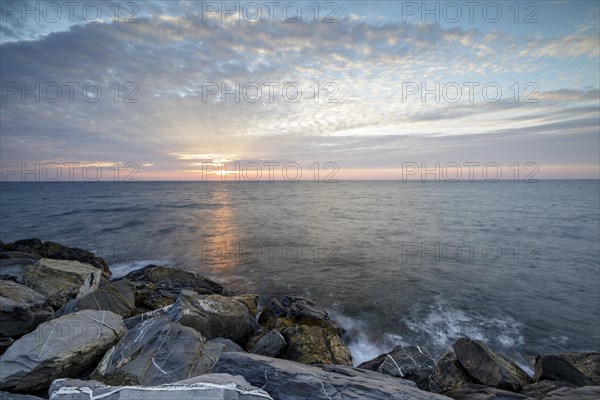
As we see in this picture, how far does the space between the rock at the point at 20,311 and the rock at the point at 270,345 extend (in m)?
6.24

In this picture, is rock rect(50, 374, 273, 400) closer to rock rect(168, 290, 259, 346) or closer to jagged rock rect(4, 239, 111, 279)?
rock rect(168, 290, 259, 346)

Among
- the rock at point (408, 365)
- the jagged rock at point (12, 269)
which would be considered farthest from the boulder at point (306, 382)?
the jagged rock at point (12, 269)

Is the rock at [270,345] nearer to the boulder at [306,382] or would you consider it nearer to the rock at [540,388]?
the boulder at [306,382]

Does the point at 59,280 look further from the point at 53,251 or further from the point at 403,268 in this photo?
the point at 403,268

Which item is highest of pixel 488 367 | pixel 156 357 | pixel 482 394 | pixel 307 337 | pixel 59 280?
pixel 59 280

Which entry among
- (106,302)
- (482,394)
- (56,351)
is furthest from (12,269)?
(482,394)

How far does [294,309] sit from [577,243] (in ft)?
122

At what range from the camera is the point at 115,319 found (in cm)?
805

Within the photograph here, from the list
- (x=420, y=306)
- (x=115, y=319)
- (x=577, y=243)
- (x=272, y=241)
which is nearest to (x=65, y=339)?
(x=115, y=319)

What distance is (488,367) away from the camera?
316 inches

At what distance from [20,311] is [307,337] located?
27.4 feet

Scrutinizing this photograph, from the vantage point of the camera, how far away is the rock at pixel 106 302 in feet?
29.1

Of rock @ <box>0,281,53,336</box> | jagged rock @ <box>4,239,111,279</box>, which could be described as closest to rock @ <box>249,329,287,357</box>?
rock @ <box>0,281,53,336</box>

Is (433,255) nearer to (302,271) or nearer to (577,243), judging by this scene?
(302,271)
